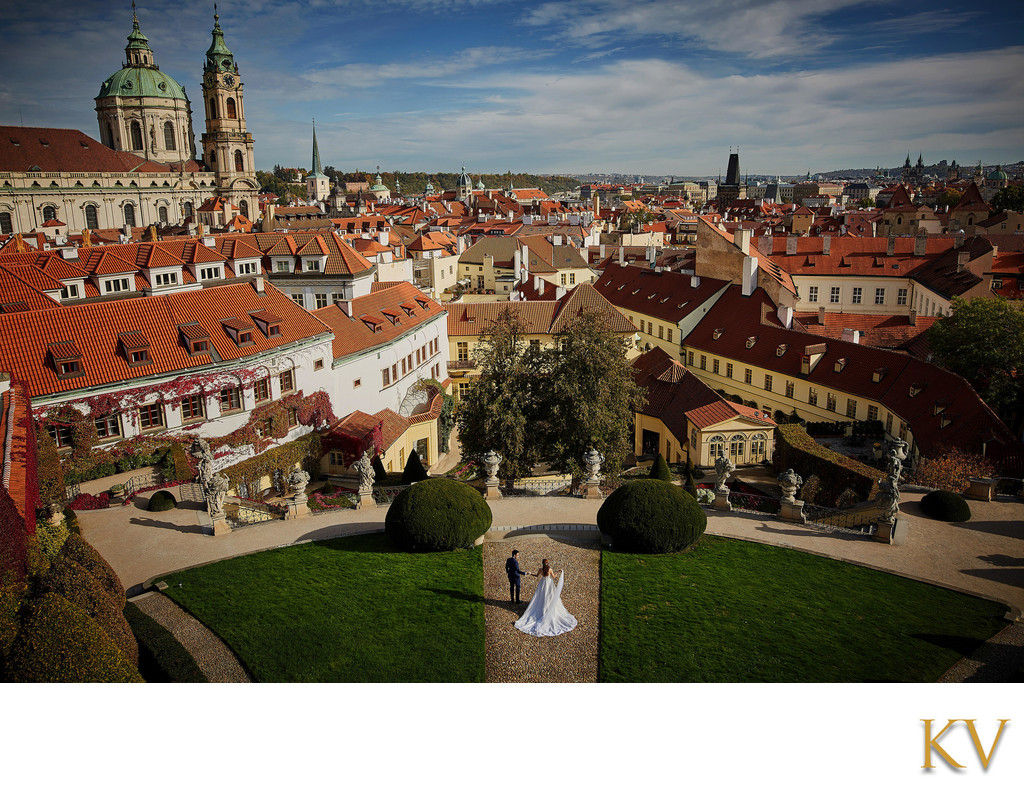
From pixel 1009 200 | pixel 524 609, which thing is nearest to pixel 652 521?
pixel 524 609

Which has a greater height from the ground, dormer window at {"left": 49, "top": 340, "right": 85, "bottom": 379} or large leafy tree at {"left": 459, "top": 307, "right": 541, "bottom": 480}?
dormer window at {"left": 49, "top": 340, "right": 85, "bottom": 379}

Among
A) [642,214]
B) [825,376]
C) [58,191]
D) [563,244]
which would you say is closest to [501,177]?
[642,214]

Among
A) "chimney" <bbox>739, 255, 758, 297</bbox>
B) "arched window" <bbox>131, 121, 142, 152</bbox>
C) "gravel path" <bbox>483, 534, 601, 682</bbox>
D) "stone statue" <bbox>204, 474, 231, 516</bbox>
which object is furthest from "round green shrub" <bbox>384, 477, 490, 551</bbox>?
"arched window" <bbox>131, 121, 142, 152</bbox>

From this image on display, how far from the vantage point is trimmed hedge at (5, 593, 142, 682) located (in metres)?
5.39

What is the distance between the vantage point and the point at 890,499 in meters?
11.1

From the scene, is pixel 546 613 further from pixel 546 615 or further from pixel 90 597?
pixel 90 597

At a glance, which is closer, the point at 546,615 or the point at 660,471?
the point at 546,615

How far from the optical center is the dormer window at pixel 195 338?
16.0 meters

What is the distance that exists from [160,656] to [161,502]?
6674 mm

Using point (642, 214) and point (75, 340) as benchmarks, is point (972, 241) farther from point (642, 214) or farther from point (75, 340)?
point (642, 214)

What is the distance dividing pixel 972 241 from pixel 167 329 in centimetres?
3487

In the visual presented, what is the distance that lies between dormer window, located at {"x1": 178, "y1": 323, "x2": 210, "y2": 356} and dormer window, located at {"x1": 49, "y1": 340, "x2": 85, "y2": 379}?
2.20 metres

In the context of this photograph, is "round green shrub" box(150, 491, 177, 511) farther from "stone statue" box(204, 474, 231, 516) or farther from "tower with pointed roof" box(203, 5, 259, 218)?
"tower with pointed roof" box(203, 5, 259, 218)

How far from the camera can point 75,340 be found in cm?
1480
